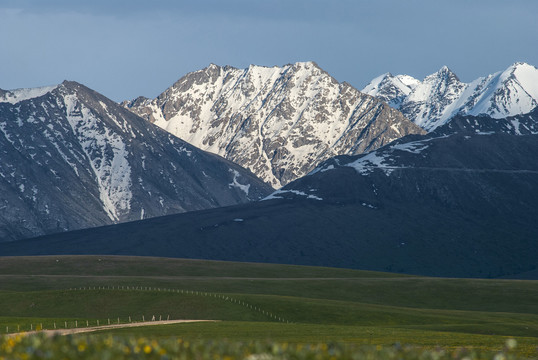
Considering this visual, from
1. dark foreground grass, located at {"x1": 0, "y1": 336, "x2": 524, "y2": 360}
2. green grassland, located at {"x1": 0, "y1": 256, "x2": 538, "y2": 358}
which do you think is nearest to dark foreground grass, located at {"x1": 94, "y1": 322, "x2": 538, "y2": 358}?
green grassland, located at {"x1": 0, "y1": 256, "x2": 538, "y2": 358}

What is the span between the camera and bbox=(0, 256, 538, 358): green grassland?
246 ft

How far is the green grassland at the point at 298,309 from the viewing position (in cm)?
7500

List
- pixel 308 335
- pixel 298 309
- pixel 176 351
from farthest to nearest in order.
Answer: pixel 298 309 → pixel 308 335 → pixel 176 351

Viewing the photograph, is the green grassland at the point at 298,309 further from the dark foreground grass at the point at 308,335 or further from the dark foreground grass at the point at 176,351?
the dark foreground grass at the point at 176,351

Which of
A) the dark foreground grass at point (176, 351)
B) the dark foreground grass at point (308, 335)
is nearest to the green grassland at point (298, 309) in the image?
the dark foreground grass at point (308, 335)

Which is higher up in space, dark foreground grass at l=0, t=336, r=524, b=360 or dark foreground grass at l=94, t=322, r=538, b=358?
dark foreground grass at l=0, t=336, r=524, b=360

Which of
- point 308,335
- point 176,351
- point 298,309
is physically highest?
point 176,351

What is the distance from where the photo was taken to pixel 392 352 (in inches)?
1028

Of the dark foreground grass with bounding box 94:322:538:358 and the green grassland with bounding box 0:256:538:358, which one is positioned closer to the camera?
the dark foreground grass with bounding box 94:322:538:358

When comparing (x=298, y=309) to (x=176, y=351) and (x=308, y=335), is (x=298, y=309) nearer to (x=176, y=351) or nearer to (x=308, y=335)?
(x=308, y=335)

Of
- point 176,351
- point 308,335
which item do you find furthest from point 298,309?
point 176,351

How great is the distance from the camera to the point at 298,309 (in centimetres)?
11481

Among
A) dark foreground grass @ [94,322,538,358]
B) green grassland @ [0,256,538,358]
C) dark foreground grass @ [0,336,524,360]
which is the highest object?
dark foreground grass @ [0,336,524,360]

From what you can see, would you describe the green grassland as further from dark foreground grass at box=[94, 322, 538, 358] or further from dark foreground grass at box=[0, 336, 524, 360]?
dark foreground grass at box=[0, 336, 524, 360]
